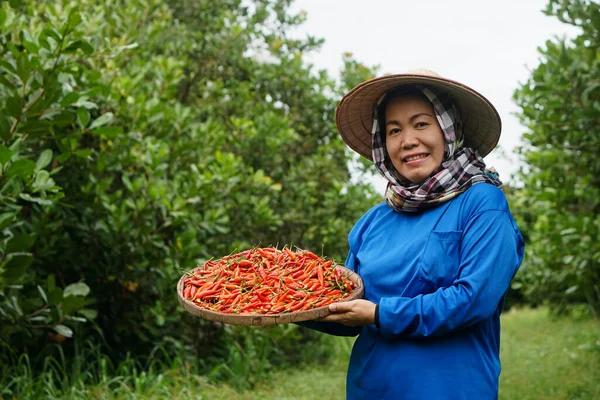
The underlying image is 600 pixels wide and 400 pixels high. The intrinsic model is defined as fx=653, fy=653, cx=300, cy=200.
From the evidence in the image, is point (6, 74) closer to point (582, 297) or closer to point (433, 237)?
point (433, 237)

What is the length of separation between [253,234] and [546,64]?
9.45ft

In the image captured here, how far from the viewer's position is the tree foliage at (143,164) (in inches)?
138

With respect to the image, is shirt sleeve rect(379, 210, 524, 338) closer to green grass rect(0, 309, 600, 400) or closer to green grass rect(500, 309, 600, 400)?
green grass rect(0, 309, 600, 400)

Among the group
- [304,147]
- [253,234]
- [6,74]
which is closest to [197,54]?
[304,147]

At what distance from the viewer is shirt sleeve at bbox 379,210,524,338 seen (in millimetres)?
1903

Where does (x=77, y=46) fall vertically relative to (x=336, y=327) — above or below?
above

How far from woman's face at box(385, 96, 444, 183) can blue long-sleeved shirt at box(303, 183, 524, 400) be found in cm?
15

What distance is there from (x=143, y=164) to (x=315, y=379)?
8.48ft

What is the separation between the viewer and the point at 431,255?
2041 mm

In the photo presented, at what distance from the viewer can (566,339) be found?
8.02 meters

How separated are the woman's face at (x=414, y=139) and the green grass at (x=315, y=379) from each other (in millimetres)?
2679

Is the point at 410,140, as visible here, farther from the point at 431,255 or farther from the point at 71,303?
the point at 71,303

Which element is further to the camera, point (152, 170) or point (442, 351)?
point (152, 170)

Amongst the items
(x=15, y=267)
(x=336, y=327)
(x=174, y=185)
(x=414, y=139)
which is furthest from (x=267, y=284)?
(x=174, y=185)
